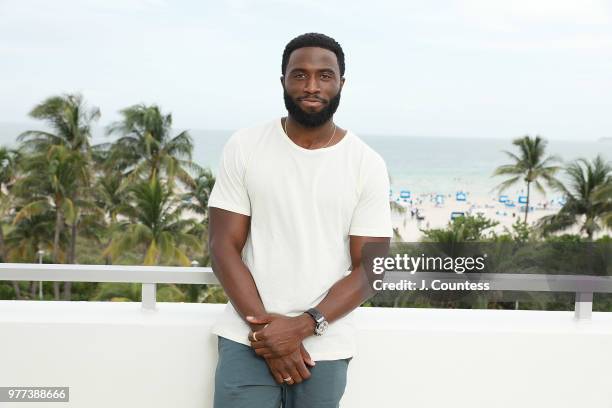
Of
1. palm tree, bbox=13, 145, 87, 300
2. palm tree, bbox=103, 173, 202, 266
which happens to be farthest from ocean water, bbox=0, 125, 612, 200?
palm tree, bbox=103, 173, 202, 266

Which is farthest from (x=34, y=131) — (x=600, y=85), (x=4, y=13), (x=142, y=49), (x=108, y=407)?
(x=600, y=85)

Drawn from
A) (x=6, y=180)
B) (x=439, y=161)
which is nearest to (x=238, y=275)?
(x=6, y=180)

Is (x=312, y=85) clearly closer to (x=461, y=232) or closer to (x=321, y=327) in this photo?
(x=321, y=327)

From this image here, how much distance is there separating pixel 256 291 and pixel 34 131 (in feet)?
97.0

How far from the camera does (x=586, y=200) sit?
1230 inches

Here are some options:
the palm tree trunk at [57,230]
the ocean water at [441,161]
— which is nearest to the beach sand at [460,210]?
the ocean water at [441,161]

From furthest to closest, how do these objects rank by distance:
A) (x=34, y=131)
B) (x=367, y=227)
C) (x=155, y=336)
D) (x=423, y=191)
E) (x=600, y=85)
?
(x=600, y=85) → (x=423, y=191) → (x=34, y=131) → (x=155, y=336) → (x=367, y=227)

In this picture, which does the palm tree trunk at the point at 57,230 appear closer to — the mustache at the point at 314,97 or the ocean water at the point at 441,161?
the ocean water at the point at 441,161

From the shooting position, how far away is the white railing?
1703 millimetres

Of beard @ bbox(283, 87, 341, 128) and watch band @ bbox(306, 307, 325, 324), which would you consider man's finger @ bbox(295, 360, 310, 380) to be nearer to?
watch band @ bbox(306, 307, 325, 324)

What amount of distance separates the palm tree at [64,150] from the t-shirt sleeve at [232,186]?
2679 cm

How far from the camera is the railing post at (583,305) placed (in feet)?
6.01

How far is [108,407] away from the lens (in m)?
1.80

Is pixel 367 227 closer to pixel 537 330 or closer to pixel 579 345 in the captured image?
pixel 537 330
